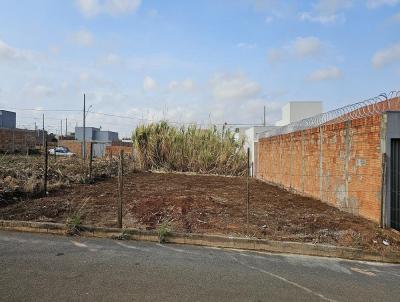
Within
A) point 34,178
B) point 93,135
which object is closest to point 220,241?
point 34,178

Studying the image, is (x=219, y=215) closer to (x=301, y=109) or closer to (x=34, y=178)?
(x=34, y=178)

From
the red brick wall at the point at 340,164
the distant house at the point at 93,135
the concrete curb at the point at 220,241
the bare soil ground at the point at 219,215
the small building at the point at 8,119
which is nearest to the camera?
the concrete curb at the point at 220,241

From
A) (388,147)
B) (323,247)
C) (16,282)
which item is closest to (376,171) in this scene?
(388,147)

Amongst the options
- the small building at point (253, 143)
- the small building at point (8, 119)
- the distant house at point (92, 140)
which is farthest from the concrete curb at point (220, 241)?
the small building at point (8, 119)

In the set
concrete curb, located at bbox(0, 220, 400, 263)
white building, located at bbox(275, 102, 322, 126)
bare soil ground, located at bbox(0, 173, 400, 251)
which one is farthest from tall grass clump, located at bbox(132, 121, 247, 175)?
concrete curb, located at bbox(0, 220, 400, 263)

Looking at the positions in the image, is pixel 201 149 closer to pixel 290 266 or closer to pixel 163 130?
pixel 163 130

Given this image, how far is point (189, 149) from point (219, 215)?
53.4 ft

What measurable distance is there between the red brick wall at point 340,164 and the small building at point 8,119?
58350 mm

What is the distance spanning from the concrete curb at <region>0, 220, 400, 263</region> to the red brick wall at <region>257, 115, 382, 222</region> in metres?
2.04

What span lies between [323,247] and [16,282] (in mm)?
4938

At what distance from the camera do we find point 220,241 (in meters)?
7.52

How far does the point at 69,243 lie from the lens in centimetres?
730

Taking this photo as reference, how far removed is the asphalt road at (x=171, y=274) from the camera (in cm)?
480

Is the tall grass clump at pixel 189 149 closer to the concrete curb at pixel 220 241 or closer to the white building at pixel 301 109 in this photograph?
the white building at pixel 301 109
